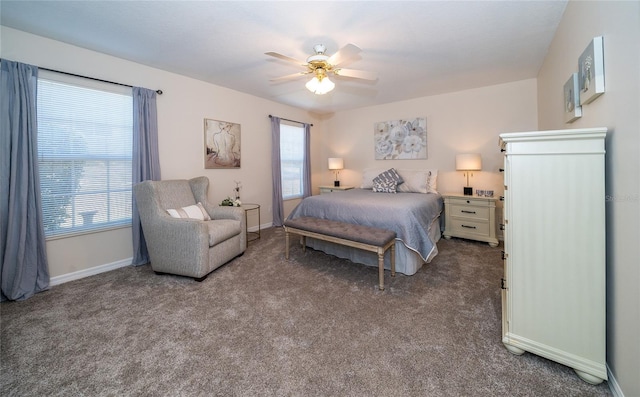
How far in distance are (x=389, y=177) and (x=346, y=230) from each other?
2.03 metres

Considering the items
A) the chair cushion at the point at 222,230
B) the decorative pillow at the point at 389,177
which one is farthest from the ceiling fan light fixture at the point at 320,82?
the decorative pillow at the point at 389,177

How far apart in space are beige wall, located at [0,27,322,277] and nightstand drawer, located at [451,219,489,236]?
3362 millimetres

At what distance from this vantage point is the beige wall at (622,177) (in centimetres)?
110

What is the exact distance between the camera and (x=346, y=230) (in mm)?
2707

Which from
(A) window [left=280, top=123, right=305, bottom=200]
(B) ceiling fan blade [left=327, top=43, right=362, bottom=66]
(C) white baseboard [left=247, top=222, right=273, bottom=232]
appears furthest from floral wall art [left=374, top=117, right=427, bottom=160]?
(B) ceiling fan blade [left=327, top=43, right=362, bottom=66]

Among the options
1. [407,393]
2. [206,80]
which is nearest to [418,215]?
[407,393]

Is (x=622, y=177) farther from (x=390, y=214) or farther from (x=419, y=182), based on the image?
(x=419, y=182)

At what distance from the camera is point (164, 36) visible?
248 centimetres

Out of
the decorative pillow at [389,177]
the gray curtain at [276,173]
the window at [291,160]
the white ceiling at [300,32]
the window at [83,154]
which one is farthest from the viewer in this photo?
the window at [291,160]

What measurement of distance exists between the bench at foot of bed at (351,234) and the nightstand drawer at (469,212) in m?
1.95

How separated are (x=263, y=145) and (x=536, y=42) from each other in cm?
407

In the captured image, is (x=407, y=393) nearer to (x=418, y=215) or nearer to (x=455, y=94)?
(x=418, y=215)

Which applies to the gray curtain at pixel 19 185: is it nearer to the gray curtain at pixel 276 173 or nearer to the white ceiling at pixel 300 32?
the white ceiling at pixel 300 32

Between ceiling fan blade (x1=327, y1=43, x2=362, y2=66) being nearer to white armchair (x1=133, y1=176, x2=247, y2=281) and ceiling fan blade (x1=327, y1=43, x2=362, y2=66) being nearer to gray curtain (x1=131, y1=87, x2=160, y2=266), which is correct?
white armchair (x1=133, y1=176, x2=247, y2=281)
